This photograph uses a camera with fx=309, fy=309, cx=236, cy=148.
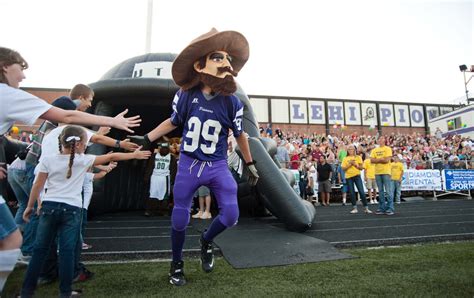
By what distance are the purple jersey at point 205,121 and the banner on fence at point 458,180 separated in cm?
1310

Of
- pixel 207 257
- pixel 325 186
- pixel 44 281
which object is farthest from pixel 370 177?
pixel 44 281

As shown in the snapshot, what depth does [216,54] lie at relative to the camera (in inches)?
117

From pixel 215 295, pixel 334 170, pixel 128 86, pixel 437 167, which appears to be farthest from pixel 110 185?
pixel 437 167

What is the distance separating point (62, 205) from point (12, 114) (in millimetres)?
777

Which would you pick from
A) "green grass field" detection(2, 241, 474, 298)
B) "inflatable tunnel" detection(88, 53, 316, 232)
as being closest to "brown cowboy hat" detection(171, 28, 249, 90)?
"green grass field" detection(2, 241, 474, 298)

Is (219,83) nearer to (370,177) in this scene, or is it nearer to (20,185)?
(20,185)

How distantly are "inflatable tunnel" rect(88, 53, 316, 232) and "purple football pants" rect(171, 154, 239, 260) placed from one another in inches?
93.5

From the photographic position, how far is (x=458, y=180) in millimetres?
12898

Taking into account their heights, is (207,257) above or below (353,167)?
Answer: below

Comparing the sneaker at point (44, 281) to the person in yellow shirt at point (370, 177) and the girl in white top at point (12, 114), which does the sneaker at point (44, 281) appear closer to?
the girl in white top at point (12, 114)

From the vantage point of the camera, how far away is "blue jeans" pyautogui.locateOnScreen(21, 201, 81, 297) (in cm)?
227

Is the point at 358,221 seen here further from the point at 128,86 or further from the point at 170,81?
the point at 128,86

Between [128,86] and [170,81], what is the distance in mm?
911

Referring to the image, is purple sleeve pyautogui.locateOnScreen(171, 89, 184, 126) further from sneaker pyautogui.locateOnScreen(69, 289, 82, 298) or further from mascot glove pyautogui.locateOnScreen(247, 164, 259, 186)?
sneaker pyautogui.locateOnScreen(69, 289, 82, 298)
